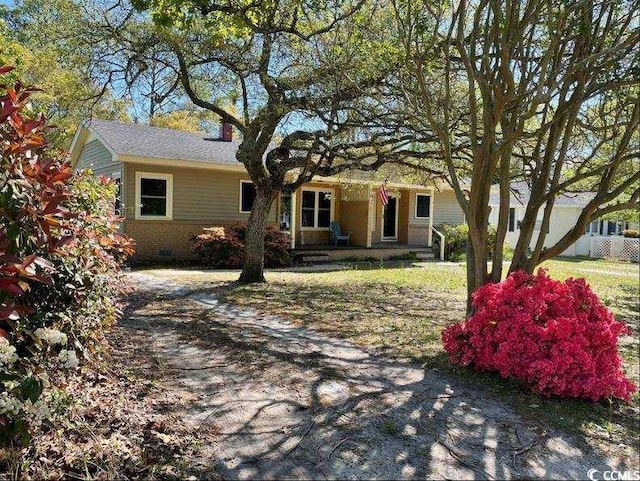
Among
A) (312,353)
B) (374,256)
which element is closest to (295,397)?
(312,353)

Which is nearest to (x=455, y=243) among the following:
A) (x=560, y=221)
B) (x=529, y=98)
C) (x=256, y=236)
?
(x=560, y=221)

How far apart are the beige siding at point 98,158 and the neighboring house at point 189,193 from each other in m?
0.03

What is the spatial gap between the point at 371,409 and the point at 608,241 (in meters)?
26.2

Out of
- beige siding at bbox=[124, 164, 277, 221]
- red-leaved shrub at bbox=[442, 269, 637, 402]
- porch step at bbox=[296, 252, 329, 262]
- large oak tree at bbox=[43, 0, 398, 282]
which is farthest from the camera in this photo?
porch step at bbox=[296, 252, 329, 262]

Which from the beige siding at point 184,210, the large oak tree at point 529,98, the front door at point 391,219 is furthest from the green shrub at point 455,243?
the large oak tree at point 529,98

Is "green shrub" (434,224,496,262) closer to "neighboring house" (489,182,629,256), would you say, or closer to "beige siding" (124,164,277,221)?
"neighboring house" (489,182,629,256)

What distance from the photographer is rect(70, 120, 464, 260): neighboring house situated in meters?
15.5

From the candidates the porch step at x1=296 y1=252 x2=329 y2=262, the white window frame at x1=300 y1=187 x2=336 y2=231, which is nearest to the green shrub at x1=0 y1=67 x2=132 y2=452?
the porch step at x1=296 y1=252 x2=329 y2=262

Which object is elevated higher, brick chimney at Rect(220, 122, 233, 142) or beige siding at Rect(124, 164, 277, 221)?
brick chimney at Rect(220, 122, 233, 142)

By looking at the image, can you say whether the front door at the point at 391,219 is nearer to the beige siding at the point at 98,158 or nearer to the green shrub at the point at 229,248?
the green shrub at the point at 229,248

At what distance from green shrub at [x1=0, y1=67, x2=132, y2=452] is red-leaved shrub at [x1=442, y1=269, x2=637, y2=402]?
362 cm

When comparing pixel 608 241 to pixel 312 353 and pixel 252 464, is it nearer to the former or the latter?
pixel 312 353

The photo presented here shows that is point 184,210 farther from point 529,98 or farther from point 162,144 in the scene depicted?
point 529,98

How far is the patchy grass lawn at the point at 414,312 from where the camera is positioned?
426 centimetres
